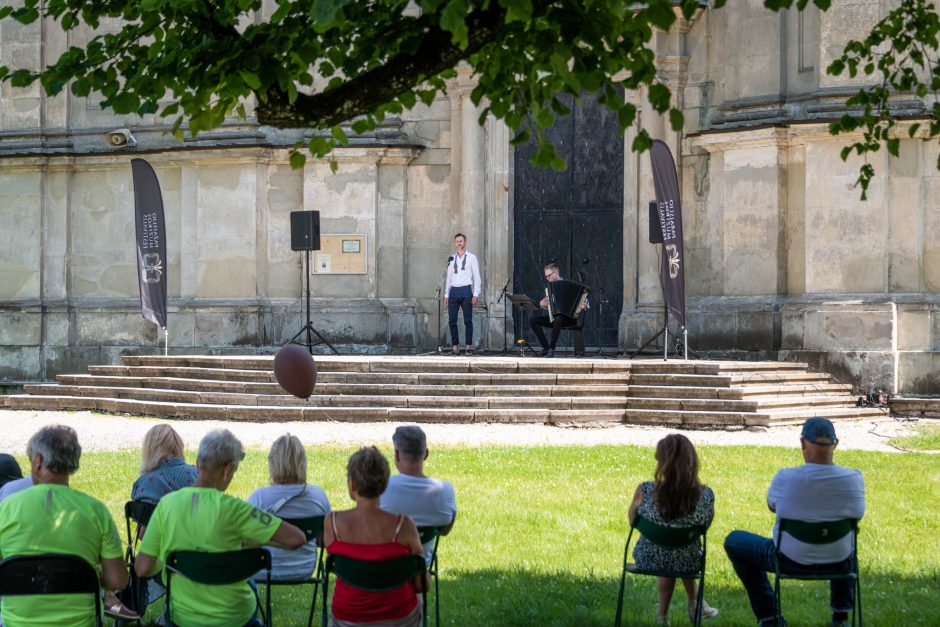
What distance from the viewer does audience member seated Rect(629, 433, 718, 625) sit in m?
6.63

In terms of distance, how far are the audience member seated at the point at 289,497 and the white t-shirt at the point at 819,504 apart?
7.70 ft

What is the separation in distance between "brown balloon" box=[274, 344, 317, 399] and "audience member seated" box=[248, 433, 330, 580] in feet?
16.2

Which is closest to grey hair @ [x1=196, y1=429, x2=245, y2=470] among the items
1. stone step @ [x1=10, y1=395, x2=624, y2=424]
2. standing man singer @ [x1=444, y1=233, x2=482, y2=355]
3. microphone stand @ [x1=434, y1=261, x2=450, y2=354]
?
stone step @ [x1=10, y1=395, x2=624, y2=424]

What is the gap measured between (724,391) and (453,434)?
379 centimetres

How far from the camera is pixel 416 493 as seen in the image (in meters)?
6.69

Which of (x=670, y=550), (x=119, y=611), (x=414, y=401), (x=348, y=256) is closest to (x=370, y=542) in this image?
(x=119, y=611)

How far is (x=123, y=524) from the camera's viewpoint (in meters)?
10.3

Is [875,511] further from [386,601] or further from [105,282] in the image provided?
[105,282]

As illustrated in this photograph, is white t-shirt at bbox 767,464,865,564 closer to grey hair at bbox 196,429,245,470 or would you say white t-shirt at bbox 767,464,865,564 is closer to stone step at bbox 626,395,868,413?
grey hair at bbox 196,429,245,470

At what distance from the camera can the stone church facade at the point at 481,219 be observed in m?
19.2

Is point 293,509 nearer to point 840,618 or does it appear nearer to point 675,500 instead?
point 675,500

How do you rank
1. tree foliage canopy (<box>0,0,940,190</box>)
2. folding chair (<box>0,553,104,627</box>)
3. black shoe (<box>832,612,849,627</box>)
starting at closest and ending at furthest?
folding chair (<box>0,553,104,627</box>) < tree foliage canopy (<box>0,0,940,190</box>) < black shoe (<box>832,612,849,627</box>)

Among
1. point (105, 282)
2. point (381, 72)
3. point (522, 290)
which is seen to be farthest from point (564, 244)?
point (381, 72)

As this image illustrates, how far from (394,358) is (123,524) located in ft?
29.3
